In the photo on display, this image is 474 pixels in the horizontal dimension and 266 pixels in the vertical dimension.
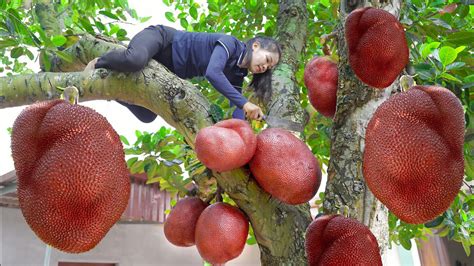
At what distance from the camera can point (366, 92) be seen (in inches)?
34.0

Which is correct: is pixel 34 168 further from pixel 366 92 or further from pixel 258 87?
pixel 258 87

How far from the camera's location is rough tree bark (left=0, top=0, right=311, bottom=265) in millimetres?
901

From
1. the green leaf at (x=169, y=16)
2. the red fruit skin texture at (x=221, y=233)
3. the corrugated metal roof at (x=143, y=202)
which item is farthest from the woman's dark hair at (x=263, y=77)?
the corrugated metal roof at (x=143, y=202)

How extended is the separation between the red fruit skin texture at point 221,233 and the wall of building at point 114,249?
7.21 ft

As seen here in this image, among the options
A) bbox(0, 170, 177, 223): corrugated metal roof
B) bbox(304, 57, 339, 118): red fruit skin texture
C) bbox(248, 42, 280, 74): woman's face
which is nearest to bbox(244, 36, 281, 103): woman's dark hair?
bbox(248, 42, 280, 74): woman's face

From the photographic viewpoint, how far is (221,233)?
3.21 feet

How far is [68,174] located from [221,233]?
1.51 feet

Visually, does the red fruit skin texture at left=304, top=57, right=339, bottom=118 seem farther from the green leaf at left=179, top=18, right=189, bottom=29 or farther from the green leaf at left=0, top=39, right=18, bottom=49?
the green leaf at left=179, top=18, right=189, bottom=29

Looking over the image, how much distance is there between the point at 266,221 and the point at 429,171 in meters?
0.37

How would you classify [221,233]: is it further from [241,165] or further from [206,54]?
[206,54]

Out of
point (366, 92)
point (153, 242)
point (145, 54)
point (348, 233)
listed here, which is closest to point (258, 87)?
point (145, 54)

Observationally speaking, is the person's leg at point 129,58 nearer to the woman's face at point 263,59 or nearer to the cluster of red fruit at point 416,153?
the woman's face at point 263,59

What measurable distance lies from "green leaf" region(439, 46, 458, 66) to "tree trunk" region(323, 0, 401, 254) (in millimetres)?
176

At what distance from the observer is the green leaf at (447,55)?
100 centimetres
